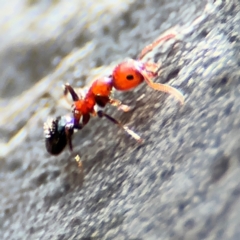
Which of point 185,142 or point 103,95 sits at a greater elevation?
point 103,95

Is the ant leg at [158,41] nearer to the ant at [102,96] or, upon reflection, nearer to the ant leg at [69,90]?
the ant at [102,96]

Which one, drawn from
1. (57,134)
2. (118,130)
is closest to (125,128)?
(118,130)

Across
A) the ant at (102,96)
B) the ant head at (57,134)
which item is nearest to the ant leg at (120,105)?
the ant at (102,96)

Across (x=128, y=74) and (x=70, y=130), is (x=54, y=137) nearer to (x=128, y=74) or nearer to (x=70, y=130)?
(x=70, y=130)

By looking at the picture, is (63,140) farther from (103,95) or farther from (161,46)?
(161,46)

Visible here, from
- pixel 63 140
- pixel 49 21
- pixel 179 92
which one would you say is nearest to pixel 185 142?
pixel 179 92

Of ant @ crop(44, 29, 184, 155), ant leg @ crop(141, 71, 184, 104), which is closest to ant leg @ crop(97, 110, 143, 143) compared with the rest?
ant @ crop(44, 29, 184, 155)
